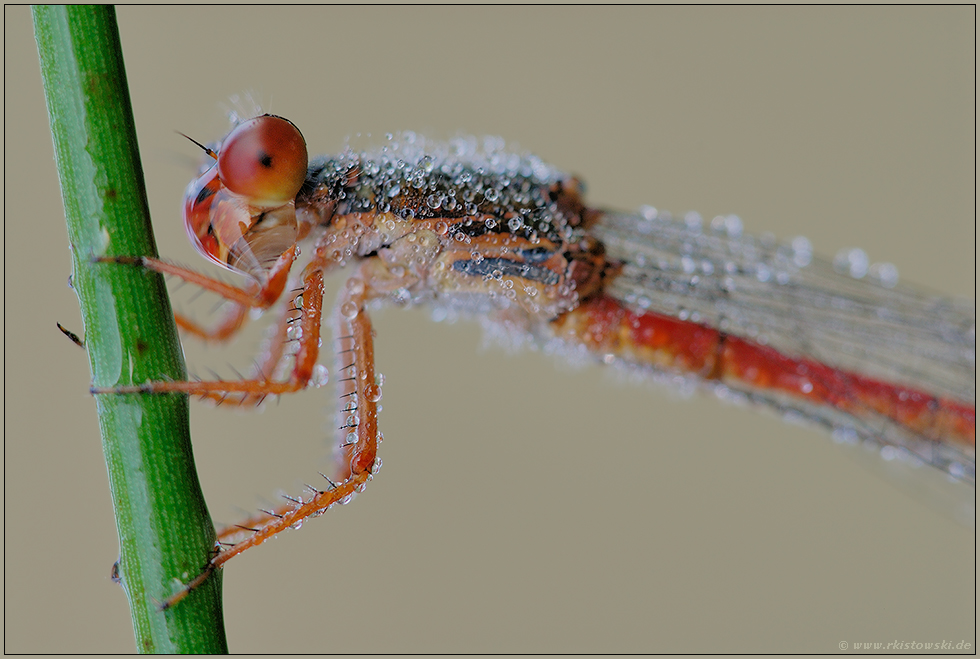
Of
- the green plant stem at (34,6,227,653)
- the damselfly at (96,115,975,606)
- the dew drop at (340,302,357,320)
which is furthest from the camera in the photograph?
the dew drop at (340,302,357,320)

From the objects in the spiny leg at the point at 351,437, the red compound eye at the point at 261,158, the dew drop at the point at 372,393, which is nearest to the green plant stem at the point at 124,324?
the spiny leg at the point at 351,437

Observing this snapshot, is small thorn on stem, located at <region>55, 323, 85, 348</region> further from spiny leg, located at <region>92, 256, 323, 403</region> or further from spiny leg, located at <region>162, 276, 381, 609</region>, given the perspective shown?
spiny leg, located at <region>162, 276, 381, 609</region>

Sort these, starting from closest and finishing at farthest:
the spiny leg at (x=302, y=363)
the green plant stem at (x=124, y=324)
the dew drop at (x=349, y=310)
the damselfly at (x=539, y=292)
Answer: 1. the green plant stem at (x=124, y=324)
2. the spiny leg at (x=302, y=363)
3. the damselfly at (x=539, y=292)
4. the dew drop at (x=349, y=310)

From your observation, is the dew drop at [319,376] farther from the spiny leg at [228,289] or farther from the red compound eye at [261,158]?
the red compound eye at [261,158]

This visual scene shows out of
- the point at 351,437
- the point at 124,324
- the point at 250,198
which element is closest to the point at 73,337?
the point at 124,324

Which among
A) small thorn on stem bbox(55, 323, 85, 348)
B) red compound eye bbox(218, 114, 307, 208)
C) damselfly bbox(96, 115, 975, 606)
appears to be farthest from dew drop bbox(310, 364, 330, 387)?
small thorn on stem bbox(55, 323, 85, 348)

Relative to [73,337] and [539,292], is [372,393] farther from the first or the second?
[73,337]
